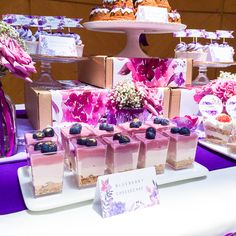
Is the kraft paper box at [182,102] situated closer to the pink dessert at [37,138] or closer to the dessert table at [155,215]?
the dessert table at [155,215]

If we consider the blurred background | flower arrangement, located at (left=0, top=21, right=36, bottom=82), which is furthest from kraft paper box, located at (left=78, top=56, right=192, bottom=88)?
the blurred background

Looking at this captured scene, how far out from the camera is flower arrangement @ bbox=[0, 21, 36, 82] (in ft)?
2.59

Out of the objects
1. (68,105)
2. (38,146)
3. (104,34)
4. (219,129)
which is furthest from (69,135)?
(104,34)

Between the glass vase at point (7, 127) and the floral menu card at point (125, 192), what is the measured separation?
14.5 inches

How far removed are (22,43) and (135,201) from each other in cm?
55

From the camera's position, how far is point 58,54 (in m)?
1.13

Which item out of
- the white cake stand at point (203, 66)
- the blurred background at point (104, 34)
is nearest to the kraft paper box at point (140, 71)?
the white cake stand at point (203, 66)

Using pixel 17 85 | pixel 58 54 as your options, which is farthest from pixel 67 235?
pixel 17 85

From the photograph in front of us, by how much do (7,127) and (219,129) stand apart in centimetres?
71

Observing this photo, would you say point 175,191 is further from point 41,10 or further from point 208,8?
point 208,8

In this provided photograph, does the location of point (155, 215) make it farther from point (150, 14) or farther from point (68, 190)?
point (150, 14)

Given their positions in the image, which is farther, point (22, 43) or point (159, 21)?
point (159, 21)

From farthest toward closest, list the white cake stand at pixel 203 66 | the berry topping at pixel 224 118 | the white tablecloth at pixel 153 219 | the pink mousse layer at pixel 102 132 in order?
the white cake stand at pixel 203 66 → the berry topping at pixel 224 118 → the pink mousse layer at pixel 102 132 → the white tablecloth at pixel 153 219

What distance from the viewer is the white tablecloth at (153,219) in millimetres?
605
